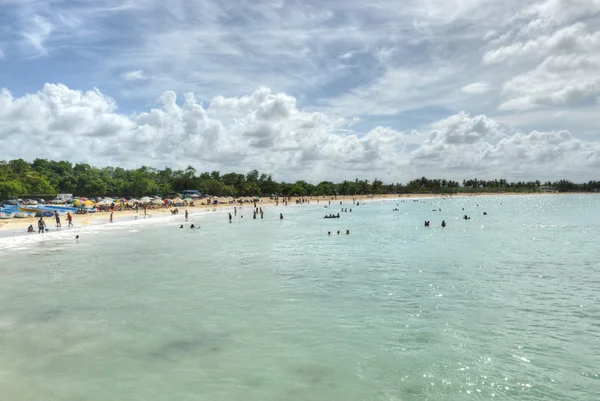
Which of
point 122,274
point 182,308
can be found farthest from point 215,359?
point 122,274

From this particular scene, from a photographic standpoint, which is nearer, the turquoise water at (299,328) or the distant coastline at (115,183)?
the turquoise water at (299,328)

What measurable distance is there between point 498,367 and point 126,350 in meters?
10.6

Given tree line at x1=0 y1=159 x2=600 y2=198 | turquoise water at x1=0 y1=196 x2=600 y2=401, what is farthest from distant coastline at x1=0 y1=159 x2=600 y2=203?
turquoise water at x1=0 y1=196 x2=600 y2=401

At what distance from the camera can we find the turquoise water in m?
10.8

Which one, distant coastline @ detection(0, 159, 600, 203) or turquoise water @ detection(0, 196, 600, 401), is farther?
distant coastline @ detection(0, 159, 600, 203)

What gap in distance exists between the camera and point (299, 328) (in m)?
15.2

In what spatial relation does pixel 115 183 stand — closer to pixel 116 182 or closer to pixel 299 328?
pixel 116 182

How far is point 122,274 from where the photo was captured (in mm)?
25047

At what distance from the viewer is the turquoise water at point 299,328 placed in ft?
35.3

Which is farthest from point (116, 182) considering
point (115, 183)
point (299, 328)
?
point (299, 328)

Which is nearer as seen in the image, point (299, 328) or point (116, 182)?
point (299, 328)

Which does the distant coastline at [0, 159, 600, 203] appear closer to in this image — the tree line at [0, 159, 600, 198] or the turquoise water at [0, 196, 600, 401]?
the tree line at [0, 159, 600, 198]

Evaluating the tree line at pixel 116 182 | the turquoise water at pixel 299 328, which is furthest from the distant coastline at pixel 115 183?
the turquoise water at pixel 299 328

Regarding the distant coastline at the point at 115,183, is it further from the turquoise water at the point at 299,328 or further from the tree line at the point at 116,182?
the turquoise water at the point at 299,328
